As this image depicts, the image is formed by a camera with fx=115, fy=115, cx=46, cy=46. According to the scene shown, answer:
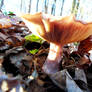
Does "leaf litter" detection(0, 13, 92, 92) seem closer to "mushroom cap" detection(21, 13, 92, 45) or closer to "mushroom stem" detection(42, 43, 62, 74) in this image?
"mushroom stem" detection(42, 43, 62, 74)

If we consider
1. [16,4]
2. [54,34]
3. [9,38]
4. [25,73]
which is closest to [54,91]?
[25,73]

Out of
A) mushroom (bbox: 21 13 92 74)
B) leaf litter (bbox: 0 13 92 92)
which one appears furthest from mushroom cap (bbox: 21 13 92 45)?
leaf litter (bbox: 0 13 92 92)

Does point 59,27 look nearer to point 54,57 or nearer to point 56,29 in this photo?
point 56,29

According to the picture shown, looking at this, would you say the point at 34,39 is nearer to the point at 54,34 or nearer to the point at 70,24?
the point at 54,34

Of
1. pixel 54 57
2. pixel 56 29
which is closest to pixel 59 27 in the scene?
pixel 56 29

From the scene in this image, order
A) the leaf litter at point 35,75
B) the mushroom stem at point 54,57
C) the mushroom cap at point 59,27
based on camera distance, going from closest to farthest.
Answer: the leaf litter at point 35,75
the mushroom cap at point 59,27
the mushroom stem at point 54,57

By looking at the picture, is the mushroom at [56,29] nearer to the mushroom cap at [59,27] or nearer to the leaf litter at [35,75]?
the mushroom cap at [59,27]

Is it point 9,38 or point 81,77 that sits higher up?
point 9,38

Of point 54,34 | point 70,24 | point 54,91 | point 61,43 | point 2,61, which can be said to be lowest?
point 54,91

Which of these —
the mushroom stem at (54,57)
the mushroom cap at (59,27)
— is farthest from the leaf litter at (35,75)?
the mushroom cap at (59,27)
